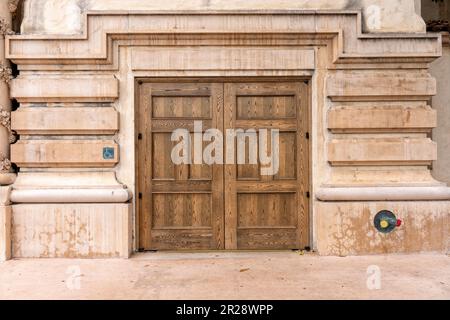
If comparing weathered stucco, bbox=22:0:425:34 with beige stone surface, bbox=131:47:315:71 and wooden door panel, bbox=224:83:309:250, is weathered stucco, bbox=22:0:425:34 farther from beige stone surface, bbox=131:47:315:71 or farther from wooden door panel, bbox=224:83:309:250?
wooden door panel, bbox=224:83:309:250

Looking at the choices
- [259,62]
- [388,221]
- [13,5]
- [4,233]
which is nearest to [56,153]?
[4,233]

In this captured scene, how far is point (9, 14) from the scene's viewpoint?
5.86 metres

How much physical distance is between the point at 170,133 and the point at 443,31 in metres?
4.60

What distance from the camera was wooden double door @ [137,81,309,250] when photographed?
595cm

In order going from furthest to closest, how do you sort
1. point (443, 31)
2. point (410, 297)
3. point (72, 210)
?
point (443, 31)
point (72, 210)
point (410, 297)

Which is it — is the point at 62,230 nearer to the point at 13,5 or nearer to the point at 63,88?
the point at 63,88

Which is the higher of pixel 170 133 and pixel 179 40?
pixel 179 40

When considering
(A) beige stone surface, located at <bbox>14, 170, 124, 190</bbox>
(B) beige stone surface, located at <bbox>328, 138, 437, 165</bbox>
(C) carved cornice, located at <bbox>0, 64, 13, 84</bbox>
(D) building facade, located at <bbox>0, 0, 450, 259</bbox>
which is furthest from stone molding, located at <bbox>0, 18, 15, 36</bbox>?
(B) beige stone surface, located at <bbox>328, 138, 437, 165</bbox>

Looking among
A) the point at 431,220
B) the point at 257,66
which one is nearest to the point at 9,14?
the point at 257,66

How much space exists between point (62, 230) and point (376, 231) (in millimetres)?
4393

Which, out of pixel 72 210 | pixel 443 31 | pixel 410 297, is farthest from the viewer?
pixel 443 31

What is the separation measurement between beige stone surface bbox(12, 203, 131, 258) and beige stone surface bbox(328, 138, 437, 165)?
129 inches

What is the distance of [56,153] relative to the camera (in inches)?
226

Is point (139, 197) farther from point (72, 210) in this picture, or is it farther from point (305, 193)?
point (305, 193)
